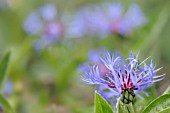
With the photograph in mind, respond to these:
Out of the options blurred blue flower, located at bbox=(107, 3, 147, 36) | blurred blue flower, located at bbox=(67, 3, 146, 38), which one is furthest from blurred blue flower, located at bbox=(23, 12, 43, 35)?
blurred blue flower, located at bbox=(107, 3, 147, 36)

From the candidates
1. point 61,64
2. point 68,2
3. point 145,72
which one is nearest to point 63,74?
point 61,64

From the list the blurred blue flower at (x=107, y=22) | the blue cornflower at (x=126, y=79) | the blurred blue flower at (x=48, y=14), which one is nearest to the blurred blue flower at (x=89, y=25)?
the blurred blue flower at (x=107, y=22)

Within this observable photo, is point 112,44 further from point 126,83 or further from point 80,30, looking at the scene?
point 126,83

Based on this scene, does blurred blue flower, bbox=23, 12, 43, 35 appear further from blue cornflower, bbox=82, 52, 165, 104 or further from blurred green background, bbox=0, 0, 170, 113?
blue cornflower, bbox=82, 52, 165, 104

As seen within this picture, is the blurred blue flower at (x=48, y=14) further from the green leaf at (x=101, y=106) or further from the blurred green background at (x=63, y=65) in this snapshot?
the green leaf at (x=101, y=106)

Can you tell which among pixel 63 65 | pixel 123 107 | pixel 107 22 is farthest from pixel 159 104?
pixel 107 22

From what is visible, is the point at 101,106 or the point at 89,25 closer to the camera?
the point at 101,106

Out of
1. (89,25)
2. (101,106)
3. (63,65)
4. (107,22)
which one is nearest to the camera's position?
(101,106)

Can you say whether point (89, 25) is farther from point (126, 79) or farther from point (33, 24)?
point (126, 79)

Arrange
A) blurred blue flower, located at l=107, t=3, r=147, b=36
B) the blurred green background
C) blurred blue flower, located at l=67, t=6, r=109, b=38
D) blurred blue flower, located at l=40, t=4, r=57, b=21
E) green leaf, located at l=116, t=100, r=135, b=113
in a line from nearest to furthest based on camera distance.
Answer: green leaf, located at l=116, t=100, r=135, b=113 < the blurred green background < blurred blue flower, located at l=107, t=3, r=147, b=36 < blurred blue flower, located at l=67, t=6, r=109, b=38 < blurred blue flower, located at l=40, t=4, r=57, b=21
